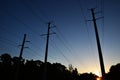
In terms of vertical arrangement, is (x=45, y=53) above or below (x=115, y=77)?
above

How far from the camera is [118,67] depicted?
56156 mm

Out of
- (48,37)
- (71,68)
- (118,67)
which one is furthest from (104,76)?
(71,68)

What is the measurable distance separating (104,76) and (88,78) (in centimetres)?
9757

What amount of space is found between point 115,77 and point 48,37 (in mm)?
34251

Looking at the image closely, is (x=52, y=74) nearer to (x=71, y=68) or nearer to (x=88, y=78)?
(x=71, y=68)

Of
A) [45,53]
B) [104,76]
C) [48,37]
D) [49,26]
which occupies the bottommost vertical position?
[104,76]

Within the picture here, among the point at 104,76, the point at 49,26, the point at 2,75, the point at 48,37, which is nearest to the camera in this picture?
the point at 104,76

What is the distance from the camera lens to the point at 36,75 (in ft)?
160

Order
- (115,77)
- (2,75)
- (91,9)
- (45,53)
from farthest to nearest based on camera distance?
(115,77) → (2,75) → (45,53) → (91,9)

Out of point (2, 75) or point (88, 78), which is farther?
point (88, 78)

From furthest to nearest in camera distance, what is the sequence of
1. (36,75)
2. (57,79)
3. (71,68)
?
(71,68) → (57,79) → (36,75)

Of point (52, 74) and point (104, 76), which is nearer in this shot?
point (104, 76)

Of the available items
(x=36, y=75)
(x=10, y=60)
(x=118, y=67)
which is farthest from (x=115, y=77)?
(x=10, y=60)

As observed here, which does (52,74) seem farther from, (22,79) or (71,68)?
(71,68)
